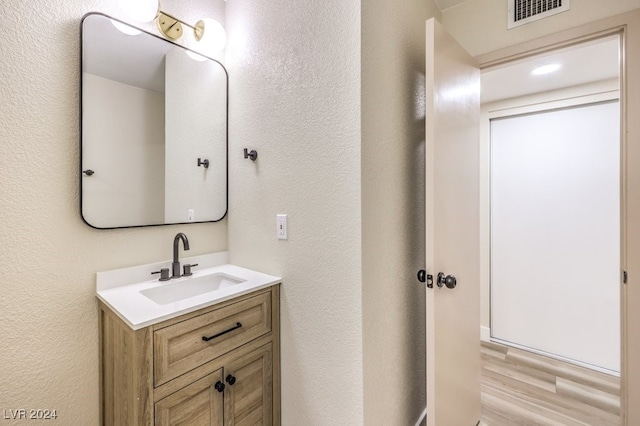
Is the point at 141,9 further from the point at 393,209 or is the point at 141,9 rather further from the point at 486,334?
the point at 486,334

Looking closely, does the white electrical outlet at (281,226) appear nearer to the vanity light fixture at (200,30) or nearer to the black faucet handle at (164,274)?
the black faucet handle at (164,274)

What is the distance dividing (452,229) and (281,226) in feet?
2.76

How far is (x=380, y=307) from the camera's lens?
4.22 feet

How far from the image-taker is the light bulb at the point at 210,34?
5.08ft

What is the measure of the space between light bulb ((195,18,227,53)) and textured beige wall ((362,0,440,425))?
87cm

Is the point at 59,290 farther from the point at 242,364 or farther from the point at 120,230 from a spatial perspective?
the point at 242,364

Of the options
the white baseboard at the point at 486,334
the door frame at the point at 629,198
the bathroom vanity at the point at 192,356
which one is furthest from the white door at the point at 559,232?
the bathroom vanity at the point at 192,356

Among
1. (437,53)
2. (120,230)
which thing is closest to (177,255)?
(120,230)

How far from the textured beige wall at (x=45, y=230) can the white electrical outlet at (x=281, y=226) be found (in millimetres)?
761

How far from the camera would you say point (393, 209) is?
1.38m

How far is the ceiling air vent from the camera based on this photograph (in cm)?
149

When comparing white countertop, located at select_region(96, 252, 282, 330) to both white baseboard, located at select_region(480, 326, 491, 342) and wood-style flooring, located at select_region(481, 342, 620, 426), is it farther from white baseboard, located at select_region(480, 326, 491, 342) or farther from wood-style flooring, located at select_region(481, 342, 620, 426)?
white baseboard, located at select_region(480, 326, 491, 342)

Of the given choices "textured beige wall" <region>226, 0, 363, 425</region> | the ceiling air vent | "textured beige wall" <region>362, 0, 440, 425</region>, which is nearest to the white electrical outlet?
"textured beige wall" <region>226, 0, 363, 425</region>

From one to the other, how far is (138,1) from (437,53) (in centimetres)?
133
